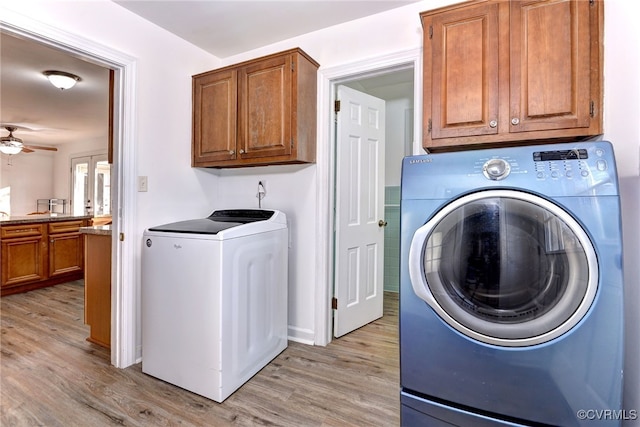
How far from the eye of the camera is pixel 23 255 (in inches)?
146

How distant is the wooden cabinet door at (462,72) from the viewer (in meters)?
1.44

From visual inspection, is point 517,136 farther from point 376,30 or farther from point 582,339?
point 376,30

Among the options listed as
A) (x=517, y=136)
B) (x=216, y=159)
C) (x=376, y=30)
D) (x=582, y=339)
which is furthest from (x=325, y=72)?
(x=582, y=339)

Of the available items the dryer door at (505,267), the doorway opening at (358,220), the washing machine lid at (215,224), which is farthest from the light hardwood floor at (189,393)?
the washing machine lid at (215,224)

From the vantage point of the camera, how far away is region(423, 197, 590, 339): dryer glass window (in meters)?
1.01

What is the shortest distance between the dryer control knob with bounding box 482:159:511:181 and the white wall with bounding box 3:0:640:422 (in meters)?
1.22

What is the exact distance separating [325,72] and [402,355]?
6.27 ft

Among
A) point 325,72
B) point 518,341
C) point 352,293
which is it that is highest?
point 325,72

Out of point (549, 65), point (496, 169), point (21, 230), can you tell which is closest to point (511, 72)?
point (549, 65)

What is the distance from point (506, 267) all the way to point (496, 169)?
35 centimetres

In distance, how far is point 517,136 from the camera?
1.41m

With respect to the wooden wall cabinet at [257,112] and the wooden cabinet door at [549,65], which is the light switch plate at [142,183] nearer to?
the wooden wall cabinet at [257,112]

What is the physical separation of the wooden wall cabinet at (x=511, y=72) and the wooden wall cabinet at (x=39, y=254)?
4.67m

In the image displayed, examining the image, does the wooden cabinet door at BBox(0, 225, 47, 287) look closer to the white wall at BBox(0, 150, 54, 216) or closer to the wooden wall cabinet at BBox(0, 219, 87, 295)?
the wooden wall cabinet at BBox(0, 219, 87, 295)
